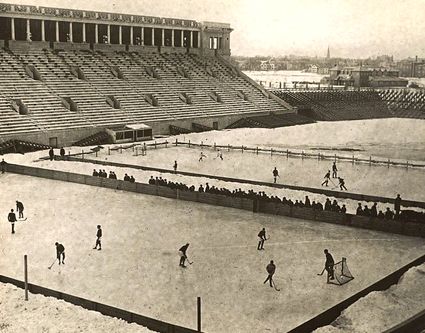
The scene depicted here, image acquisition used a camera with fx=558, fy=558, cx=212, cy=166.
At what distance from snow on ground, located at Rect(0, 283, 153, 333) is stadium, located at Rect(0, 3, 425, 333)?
6 centimetres

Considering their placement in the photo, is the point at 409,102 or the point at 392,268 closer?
the point at 392,268

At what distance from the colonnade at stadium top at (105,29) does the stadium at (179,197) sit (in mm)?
249

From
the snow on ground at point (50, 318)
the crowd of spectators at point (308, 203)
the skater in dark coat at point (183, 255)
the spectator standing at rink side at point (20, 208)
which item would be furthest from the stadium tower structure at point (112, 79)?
the snow on ground at point (50, 318)

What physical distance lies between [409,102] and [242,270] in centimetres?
7332

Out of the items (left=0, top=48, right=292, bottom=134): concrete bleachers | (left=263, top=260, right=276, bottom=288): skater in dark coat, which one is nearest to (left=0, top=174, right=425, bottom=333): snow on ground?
(left=263, top=260, right=276, bottom=288): skater in dark coat

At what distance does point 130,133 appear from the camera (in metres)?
53.6

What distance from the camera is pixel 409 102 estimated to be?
86.6 metres

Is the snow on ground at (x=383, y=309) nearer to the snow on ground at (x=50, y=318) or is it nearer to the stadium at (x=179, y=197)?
the stadium at (x=179, y=197)

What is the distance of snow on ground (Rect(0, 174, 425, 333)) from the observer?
58.1 ft

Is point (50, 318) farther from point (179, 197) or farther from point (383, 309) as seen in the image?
Result: point (179, 197)

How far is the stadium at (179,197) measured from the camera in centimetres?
1759

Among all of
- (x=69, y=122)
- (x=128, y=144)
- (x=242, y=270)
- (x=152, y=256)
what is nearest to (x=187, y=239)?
(x=152, y=256)

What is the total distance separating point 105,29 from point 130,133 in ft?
81.3

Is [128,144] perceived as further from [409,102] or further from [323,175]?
[409,102]
